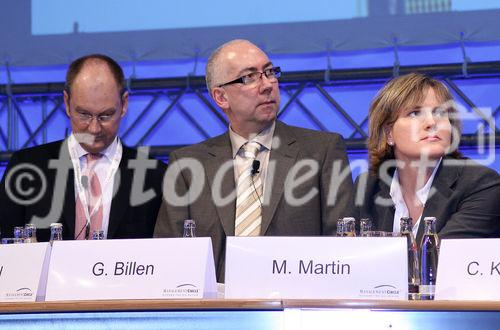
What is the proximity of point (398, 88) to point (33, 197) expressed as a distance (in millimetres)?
1358

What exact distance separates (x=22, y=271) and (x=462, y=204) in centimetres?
132

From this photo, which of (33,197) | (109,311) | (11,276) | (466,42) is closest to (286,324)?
(109,311)

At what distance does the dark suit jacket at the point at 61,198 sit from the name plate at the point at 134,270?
909mm

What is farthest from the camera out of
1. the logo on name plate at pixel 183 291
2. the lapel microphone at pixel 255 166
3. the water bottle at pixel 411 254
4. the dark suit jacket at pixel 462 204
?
the lapel microphone at pixel 255 166

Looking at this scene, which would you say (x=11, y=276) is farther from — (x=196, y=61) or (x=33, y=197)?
(x=196, y=61)

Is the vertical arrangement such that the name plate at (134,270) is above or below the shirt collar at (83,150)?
below

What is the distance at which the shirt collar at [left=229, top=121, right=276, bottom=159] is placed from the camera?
320cm

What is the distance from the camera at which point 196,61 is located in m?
4.72

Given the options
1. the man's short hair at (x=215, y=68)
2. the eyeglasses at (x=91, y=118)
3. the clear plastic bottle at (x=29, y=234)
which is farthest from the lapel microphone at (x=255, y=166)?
the clear plastic bottle at (x=29, y=234)

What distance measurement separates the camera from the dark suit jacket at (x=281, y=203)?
2.99 m

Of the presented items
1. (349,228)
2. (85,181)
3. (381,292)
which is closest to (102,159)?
(85,181)

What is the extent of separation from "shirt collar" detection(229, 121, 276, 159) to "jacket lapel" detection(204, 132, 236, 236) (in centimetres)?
2

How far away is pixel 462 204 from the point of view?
9.15ft

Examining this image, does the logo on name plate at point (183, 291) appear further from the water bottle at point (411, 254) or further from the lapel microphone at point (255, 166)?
the lapel microphone at point (255, 166)
